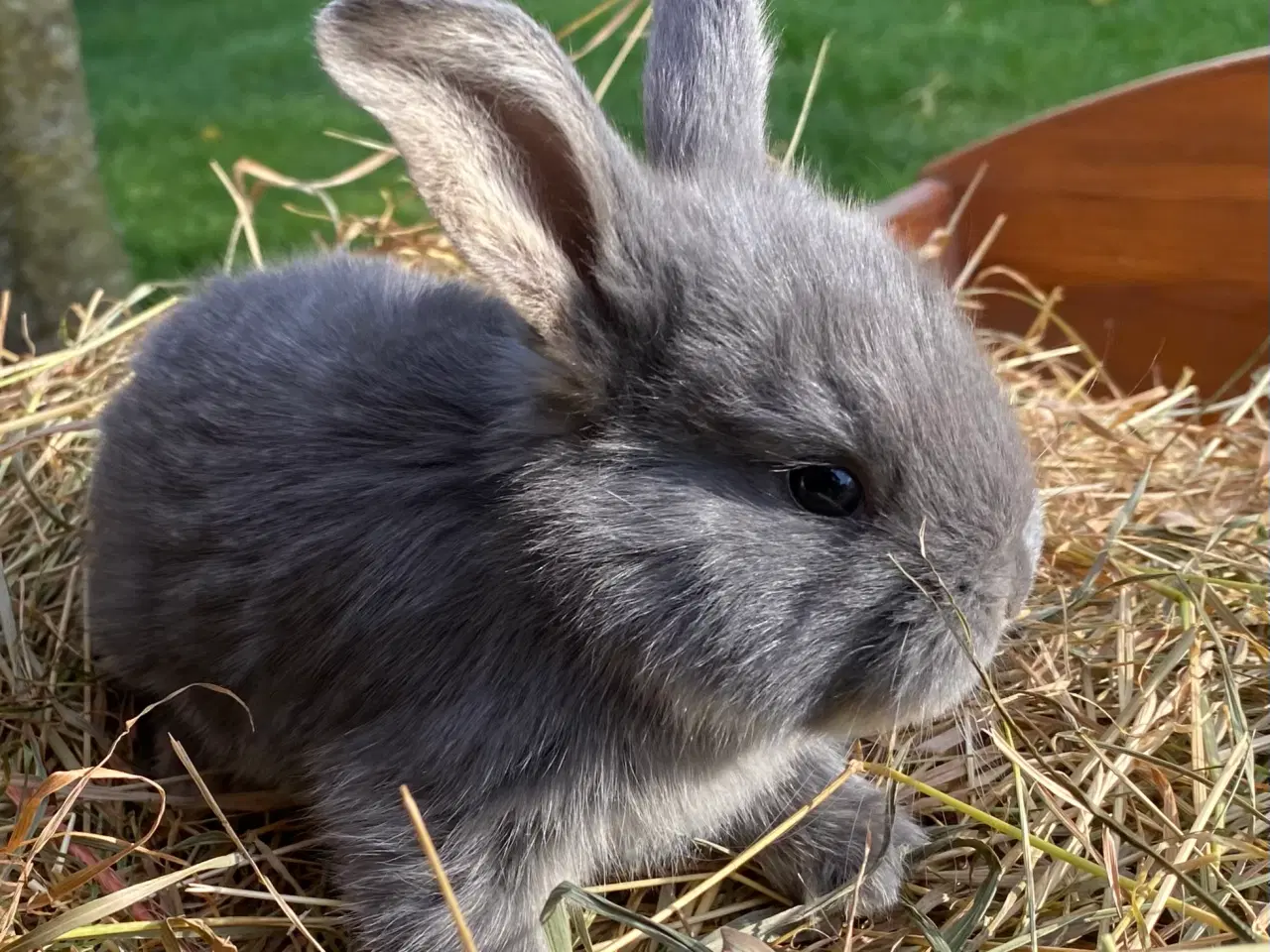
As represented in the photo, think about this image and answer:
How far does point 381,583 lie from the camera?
163 cm

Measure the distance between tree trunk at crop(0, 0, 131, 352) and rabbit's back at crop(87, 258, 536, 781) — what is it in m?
1.92

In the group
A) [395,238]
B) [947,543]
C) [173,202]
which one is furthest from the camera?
[173,202]

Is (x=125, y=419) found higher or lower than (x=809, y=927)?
higher

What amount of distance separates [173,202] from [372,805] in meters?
5.14

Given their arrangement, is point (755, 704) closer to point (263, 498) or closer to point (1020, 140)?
point (263, 498)

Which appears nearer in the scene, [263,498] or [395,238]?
[263,498]

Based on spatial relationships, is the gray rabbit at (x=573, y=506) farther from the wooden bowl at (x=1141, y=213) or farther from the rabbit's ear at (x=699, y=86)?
the wooden bowl at (x=1141, y=213)

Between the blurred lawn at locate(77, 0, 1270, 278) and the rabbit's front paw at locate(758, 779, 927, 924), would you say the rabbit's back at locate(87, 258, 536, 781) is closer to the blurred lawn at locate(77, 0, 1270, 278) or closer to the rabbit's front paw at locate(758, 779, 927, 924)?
the rabbit's front paw at locate(758, 779, 927, 924)

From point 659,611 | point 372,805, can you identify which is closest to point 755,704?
point 659,611

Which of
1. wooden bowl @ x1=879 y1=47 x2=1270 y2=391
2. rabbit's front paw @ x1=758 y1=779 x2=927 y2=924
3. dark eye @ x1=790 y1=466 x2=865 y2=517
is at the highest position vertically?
dark eye @ x1=790 y1=466 x2=865 y2=517

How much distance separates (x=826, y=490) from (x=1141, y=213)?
8.13ft

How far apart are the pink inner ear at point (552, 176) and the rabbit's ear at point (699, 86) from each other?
0.29 m

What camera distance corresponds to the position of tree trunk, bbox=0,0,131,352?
338 centimetres

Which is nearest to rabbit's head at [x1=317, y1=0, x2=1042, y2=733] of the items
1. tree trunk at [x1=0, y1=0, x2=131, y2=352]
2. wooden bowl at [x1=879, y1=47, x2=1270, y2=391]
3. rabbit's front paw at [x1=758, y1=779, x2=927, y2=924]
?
rabbit's front paw at [x1=758, y1=779, x2=927, y2=924]
